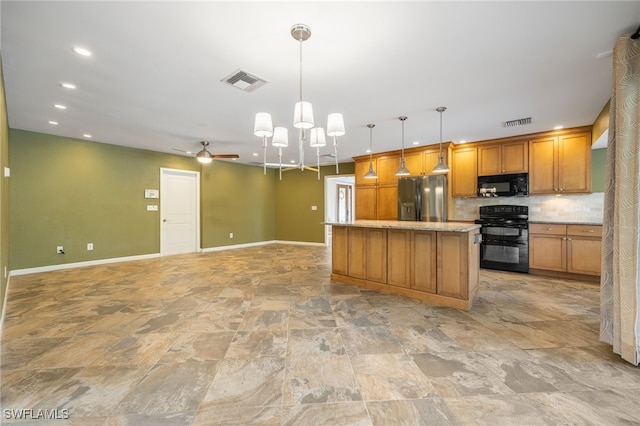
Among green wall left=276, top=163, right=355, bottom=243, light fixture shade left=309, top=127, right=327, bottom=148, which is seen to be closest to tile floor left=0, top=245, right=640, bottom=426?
light fixture shade left=309, top=127, right=327, bottom=148

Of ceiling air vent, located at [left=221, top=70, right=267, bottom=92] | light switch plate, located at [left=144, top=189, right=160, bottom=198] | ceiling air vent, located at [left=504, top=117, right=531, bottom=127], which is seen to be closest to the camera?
ceiling air vent, located at [left=221, top=70, right=267, bottom=92]

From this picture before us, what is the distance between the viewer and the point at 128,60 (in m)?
2.47

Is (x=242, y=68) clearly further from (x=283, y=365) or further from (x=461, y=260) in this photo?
(x=461, y=260)

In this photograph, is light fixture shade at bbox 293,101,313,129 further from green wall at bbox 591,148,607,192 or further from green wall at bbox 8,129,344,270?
green wall at bbox 8,129,344,270

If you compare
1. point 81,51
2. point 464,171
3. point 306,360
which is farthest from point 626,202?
point 81,51

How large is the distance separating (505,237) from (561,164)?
152 centimetres

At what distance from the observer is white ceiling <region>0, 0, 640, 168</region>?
1.90 metres

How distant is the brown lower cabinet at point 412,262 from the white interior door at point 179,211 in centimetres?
446

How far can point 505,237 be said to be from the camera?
5000 millimetres

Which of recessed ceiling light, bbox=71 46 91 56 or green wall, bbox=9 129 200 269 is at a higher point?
recessed ceiling light, bbox=71 46 91 56

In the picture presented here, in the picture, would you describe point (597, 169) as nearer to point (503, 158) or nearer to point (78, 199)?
point (503, 158)

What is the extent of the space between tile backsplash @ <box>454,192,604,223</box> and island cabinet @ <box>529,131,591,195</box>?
0.30 meters

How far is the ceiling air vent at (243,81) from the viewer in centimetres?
275

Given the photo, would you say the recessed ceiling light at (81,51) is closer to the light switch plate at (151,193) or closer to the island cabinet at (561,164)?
the light switch plate at (151,193)
